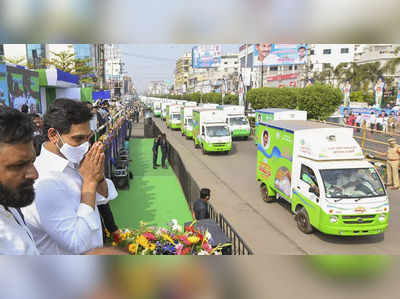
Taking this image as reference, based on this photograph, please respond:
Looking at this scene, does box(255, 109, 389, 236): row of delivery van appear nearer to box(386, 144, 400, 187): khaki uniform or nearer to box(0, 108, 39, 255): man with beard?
box(386, 144, 400, 187): khaki uniform

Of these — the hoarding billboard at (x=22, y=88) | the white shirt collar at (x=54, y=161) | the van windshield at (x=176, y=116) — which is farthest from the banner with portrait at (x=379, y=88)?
the white shirt collar at (x=54, y=161)

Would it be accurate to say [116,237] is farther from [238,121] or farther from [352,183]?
[238,121]

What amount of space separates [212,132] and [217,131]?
1.08 ft

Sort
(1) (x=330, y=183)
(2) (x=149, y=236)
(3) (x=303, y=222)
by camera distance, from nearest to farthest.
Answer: (2) (x=149, y=236) < (1) (x=330, y=183) < (3) (x=303, y=222)

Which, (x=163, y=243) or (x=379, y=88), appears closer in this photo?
(x=163, y=243)

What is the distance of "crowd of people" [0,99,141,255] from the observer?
50.3 inches

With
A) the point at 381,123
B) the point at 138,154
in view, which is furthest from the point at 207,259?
the point at 381,123

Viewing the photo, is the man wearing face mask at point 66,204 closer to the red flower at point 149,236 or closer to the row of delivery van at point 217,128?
the red flower at point 149,236

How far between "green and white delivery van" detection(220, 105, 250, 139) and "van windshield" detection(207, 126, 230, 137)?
16.4 ft

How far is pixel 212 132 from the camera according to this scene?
67.8 feet

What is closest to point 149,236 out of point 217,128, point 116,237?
point 116,237

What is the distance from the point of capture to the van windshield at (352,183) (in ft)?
26.5

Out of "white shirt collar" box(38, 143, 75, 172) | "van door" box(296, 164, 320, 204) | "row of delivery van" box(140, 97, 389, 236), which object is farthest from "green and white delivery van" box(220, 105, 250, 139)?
"white shirt collar" box(38, 143, 75, 172)
